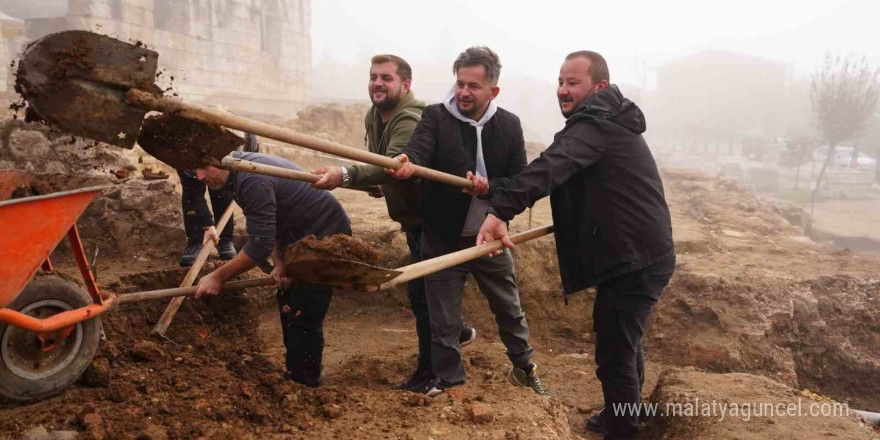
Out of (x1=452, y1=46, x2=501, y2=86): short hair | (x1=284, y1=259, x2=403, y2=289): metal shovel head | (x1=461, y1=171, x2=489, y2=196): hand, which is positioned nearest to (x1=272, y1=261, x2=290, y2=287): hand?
(x1=284, y1=259, x2=403, y2=289): metal shovel head

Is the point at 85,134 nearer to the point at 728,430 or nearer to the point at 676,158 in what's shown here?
the point at 728,430

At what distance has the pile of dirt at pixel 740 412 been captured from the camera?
10.4ft

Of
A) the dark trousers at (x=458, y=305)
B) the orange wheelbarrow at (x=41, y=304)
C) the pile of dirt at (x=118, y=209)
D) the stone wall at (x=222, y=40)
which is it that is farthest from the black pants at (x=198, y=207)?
the stone wall at (x=222, y=40)

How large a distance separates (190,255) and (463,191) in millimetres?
3071

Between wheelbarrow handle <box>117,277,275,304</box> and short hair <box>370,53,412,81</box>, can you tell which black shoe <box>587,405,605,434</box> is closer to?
wheelbarrow handle <box>117,277,275,304</box>

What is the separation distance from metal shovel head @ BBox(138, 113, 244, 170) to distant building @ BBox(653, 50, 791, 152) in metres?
49.3

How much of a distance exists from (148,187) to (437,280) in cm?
397

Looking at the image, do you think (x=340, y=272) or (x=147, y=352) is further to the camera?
(x=147, y=352)

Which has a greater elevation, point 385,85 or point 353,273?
point 385,85

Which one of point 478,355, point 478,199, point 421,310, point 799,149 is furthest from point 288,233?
point 799,149

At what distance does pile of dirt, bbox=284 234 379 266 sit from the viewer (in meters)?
2.63

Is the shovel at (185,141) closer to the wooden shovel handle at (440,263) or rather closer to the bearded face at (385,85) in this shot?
the wooden shovel handle at (440,263)

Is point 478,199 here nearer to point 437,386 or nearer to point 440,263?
point 440,263

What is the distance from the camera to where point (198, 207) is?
5.37 meters
